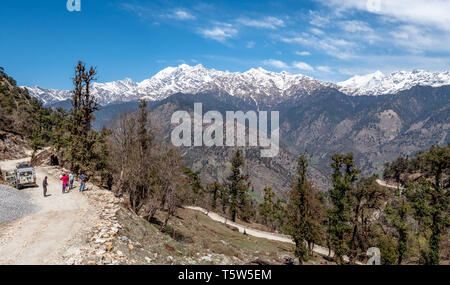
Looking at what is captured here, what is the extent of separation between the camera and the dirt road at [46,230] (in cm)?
1608

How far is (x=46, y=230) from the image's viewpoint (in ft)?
65.3

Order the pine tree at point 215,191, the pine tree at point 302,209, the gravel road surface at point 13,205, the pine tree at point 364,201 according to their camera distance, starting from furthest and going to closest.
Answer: the pine tree at point 215,191, the pine tree at point 364,201, the pine tree at point 302,209, the gravel road surface at point 13,205

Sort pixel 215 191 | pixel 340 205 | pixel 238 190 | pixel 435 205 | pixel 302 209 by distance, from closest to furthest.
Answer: pixel 302 209, pixel 340 205, pixel 435 205, pixel 238 190, pixel 215 191

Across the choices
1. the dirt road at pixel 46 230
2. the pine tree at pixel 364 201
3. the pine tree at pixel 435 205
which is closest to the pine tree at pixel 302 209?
the pine tree at pixel 364 201

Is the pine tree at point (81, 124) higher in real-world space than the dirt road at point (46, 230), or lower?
higher

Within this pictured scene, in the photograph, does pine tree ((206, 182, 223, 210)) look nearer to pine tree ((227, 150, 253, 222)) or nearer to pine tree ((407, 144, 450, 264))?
pine tree ((227, 150, 253, 222))

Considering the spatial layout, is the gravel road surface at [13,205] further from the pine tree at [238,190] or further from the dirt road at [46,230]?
the pine tree at [238,190]

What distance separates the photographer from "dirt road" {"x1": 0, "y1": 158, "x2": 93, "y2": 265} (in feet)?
52.7

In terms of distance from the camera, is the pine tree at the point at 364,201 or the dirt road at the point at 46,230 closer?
the dirt road at the point at 46,230

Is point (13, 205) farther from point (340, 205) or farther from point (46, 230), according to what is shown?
point (340, 205)

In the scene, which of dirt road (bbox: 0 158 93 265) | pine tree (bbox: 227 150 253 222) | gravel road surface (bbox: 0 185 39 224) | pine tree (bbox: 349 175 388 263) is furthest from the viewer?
pine tree (bbox: 227 150 253 222)

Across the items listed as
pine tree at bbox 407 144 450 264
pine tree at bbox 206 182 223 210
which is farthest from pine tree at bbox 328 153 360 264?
pine tree at bbox 206 182 223 210

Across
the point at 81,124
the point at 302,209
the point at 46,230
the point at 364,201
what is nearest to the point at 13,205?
the point at 46,230
